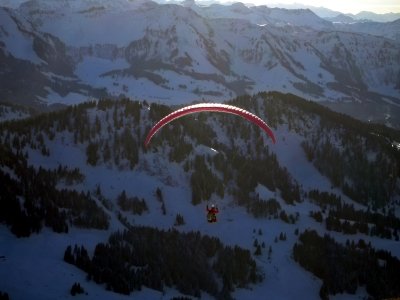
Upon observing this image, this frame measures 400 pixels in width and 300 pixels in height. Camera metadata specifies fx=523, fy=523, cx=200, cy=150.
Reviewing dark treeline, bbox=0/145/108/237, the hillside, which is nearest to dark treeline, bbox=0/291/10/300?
the hillside

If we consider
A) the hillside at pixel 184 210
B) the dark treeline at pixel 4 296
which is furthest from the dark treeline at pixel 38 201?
the dark treeline at pixel 4 296

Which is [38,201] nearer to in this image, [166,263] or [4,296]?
[166,263]

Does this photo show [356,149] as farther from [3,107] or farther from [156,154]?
[3,107]

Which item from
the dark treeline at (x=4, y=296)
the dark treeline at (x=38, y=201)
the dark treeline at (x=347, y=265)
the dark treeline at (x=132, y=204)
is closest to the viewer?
the dark treeline at (x=4, y=296)

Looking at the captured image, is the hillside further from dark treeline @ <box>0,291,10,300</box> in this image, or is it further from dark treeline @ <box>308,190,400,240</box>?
dark treeline @ <box>0,291,10,300</box>

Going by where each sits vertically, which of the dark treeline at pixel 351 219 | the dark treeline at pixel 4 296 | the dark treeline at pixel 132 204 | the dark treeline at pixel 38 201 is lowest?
the dark treeline at pixel 351 219

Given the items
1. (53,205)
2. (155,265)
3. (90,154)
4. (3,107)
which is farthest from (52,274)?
(3,107)

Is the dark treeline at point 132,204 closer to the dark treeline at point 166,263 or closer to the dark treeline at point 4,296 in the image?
the dark treeline at point 166,263

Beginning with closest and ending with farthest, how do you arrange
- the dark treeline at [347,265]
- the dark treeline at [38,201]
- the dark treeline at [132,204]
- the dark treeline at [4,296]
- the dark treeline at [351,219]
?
1. the dark treeline at [4,296]
2. the dark treeline at [38,201]
3. the dark treeline at [347,265]
4. the dark treeline at [132,204]
5. the dark treeline at [351,219]
